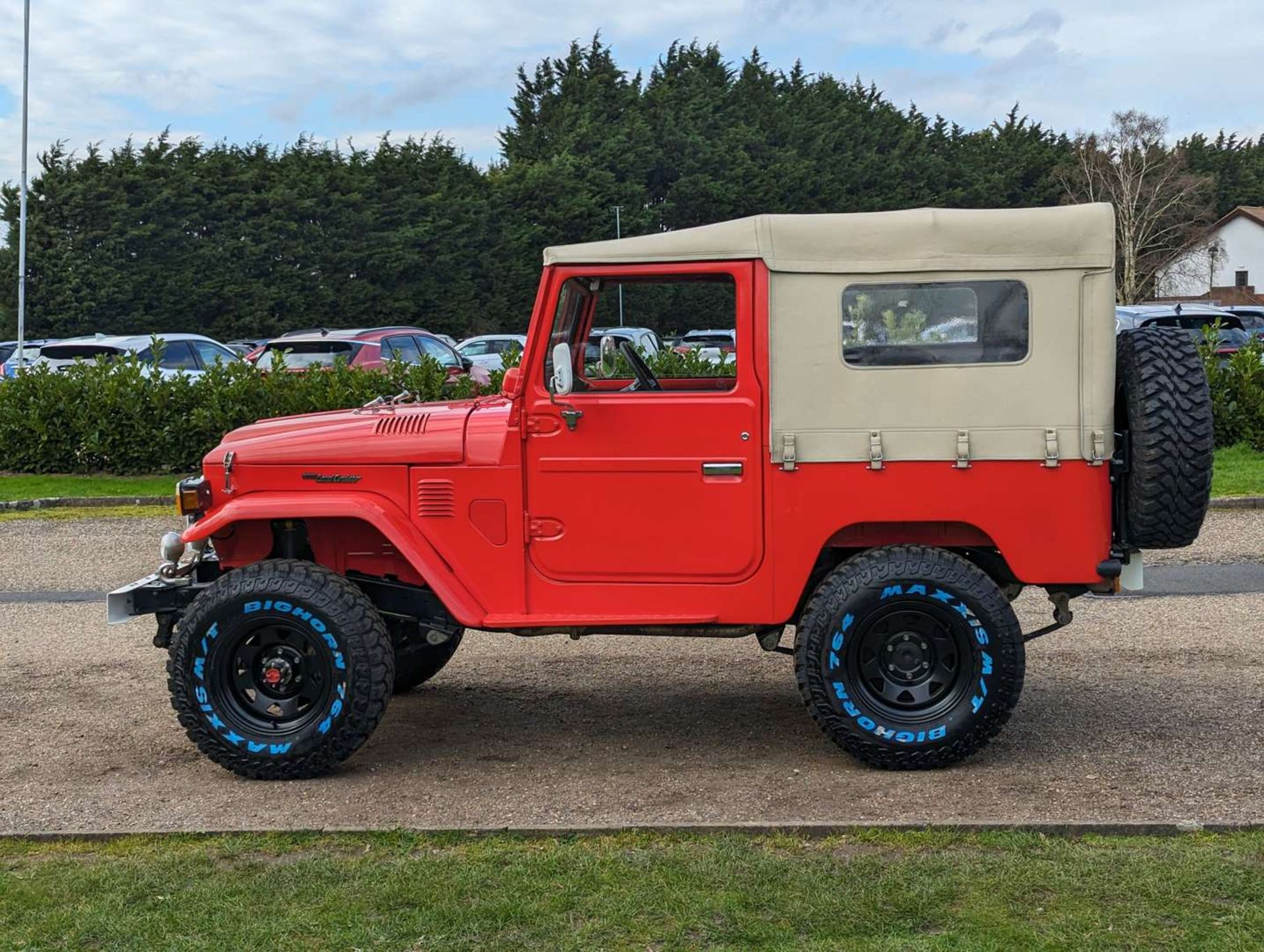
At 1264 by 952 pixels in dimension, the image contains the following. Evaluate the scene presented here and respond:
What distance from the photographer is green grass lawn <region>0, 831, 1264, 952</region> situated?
430cm

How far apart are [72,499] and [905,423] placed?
1146 cm

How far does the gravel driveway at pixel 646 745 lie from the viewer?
18.1 feet

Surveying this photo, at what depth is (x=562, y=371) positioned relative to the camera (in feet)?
19.1

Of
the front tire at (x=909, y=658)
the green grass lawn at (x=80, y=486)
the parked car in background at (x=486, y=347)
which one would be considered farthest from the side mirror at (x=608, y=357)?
the parked car in background at (x=486, y=347)

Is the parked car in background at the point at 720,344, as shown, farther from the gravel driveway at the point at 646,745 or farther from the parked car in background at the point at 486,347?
the parked car in background at the point at 486,347

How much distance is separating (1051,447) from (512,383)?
225 centimetres

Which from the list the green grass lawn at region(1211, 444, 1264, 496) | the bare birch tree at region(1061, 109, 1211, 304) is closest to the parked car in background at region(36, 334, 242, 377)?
the green grass lawn at region(1211, 444, 1264, 496)

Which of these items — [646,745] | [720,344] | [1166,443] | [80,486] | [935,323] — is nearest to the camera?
[1166,443]

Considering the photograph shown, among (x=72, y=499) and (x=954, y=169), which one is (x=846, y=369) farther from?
(x=954, y=169)

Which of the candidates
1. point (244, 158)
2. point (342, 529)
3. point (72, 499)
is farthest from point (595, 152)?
point (342, 529)

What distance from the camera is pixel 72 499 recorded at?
14969mm

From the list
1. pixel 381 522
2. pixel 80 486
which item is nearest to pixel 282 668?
pixel 381 522

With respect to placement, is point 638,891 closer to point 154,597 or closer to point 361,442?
point 361,442

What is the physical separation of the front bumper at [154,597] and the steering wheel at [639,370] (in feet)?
6.75
